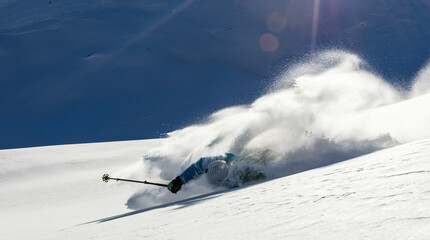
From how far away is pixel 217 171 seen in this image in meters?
5.71

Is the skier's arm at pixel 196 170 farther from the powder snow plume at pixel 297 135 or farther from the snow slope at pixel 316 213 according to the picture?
the snow slope at pixel 316 213

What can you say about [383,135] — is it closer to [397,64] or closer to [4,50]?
[397,64]

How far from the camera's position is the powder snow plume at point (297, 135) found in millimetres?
5562

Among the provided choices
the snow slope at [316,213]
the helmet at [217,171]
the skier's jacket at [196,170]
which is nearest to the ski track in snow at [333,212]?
the snow slope at [316,213]

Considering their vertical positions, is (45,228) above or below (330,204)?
above

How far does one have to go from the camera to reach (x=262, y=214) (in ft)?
8.13

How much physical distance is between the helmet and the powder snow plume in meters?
0.15

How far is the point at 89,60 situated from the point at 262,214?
28.1 metres

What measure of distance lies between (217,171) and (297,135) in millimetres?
1429

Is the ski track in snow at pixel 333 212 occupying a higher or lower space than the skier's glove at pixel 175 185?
lower

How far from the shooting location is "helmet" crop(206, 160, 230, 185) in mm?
5715

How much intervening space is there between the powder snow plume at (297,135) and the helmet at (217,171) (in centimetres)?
15

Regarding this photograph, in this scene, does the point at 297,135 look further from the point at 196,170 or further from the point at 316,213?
the point at 316,213

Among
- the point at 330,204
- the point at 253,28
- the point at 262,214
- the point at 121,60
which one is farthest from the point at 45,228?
the point at 253,28
